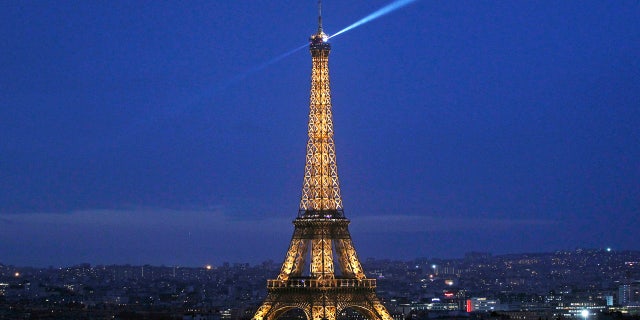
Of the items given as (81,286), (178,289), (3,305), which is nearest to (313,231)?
(3,305)

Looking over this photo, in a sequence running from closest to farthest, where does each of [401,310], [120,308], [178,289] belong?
[401,310] < [120,308] < [178,289]

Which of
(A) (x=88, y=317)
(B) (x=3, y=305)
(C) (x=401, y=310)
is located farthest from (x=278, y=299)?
(B) (x=3, y=305)

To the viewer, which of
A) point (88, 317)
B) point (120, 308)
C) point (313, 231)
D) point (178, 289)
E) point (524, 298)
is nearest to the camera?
point (313, 231)

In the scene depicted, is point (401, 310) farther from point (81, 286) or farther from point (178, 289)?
point (81, 286)

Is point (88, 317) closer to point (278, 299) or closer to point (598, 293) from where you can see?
point (278, 299)

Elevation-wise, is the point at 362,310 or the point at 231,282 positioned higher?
the point at 231,282

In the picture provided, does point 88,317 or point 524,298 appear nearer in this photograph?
point 88,317
